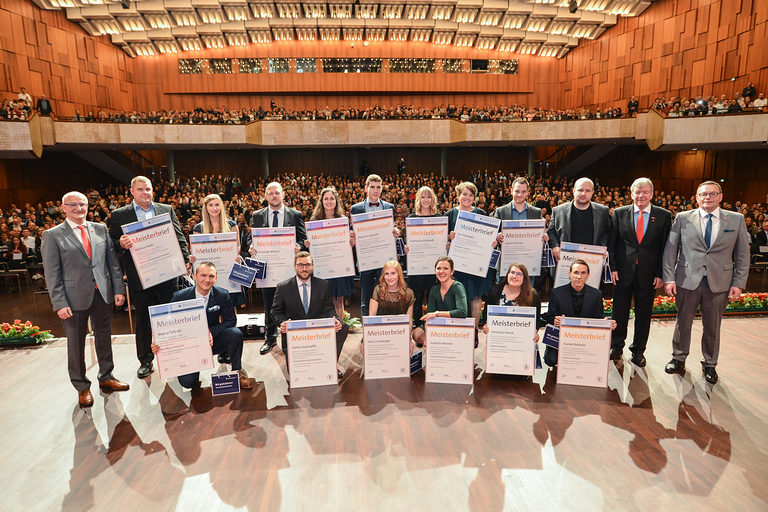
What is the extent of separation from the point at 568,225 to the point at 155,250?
4.16 meters

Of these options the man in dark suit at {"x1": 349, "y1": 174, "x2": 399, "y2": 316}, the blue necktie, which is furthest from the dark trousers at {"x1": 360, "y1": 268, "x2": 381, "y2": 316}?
the blue necktie

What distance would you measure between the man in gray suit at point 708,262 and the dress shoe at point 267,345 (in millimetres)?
4139

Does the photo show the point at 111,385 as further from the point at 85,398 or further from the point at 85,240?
the point at 85,240

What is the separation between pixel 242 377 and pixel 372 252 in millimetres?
1839

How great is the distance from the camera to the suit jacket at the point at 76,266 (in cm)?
366

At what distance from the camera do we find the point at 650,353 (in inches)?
190

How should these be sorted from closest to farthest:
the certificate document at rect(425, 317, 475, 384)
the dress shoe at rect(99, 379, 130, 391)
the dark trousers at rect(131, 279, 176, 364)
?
the certificate document at rect(425, 317, 475, 384), the dress shoe at rect(99, 379, 130, 391), the dark trousers at rect(131, 279, 176, 364)

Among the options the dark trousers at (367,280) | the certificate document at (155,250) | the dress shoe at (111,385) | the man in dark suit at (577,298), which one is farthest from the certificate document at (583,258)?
the dress shoe at (111,385)

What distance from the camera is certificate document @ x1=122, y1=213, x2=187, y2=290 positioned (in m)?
4.05

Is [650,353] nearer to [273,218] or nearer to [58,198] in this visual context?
[273,218]

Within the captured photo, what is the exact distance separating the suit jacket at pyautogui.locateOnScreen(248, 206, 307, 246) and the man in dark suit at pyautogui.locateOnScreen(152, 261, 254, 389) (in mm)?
934

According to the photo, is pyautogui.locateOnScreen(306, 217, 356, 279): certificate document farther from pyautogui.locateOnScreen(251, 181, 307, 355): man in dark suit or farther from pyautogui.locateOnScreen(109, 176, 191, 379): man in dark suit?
pyautogui.locateOnScreen(109, 176, 191, 379): man in dark suit

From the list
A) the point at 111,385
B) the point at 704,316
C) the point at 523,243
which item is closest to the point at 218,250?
the point at 111,385

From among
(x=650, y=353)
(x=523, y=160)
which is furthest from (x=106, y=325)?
(x=523, y=160)
